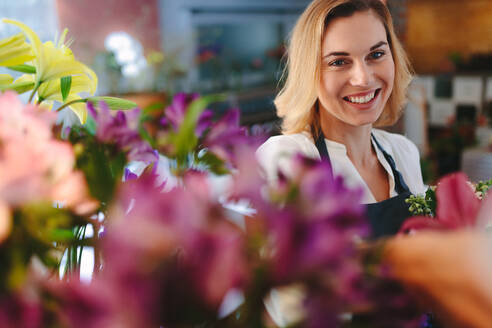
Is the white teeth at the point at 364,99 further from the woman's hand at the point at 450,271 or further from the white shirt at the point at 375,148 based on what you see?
the woman's hand at the point at 450,271

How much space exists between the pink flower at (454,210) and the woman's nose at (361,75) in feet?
2.07

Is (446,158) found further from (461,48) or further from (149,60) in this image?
(461,48)

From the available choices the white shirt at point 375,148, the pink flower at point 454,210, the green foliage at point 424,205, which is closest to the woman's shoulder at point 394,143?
the white shirt at point 375,148

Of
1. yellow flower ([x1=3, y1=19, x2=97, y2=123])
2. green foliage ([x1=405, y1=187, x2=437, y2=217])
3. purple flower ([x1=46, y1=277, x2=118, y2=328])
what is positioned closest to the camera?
purple flower ([x1=46, y1=277, x2=118, y2=328])

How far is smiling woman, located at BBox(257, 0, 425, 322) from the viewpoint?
36.3 inches

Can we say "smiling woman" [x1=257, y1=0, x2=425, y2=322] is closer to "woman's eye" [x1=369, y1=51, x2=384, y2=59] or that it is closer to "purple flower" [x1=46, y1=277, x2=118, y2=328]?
"woman's eye" [x1=369, y1=51, x2=384, y2=59]

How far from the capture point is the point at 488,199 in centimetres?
27

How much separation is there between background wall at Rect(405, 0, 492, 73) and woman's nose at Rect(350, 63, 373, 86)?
6014 millimetres

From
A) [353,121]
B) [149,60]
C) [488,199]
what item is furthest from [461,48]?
[488,199]

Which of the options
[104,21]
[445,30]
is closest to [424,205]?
[104,21]

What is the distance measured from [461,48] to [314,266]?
738 centimetres

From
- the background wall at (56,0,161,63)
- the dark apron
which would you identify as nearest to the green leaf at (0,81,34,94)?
the dark apron

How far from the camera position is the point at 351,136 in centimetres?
107

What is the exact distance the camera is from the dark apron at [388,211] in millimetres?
934
